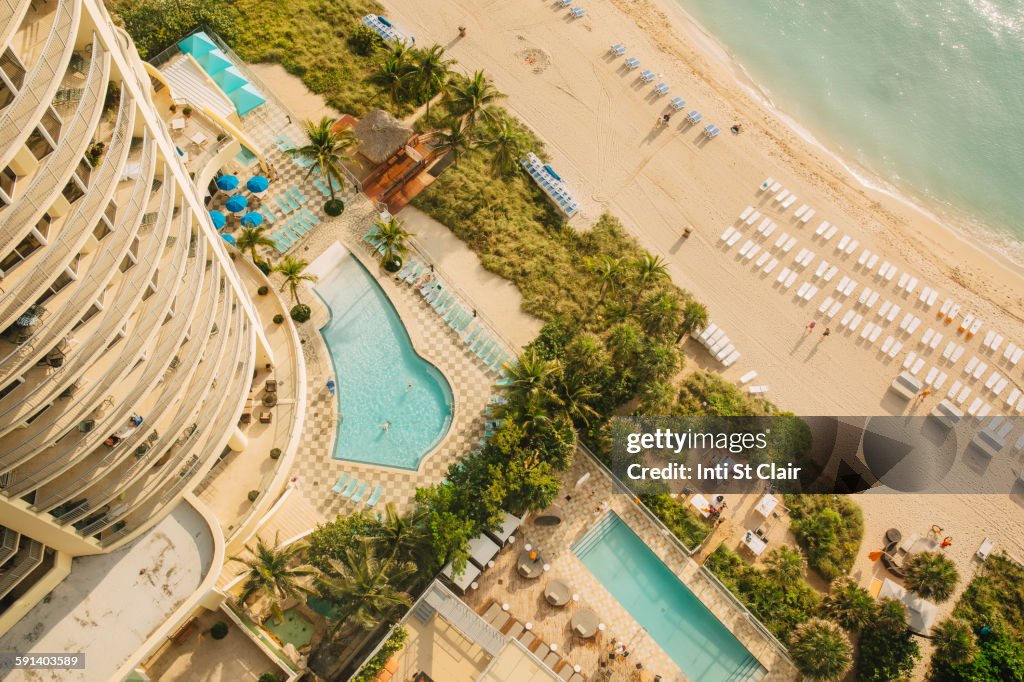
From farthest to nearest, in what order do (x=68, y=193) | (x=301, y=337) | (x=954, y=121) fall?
(x=954, y=121)
(x=301, y=337)
(x=68, y=193)

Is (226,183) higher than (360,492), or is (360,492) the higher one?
(226,183)

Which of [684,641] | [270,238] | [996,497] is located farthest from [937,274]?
[270,238]

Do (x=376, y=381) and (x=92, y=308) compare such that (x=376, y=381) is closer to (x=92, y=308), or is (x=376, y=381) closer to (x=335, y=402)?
(x=335, y=402)

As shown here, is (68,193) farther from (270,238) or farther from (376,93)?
(376,93)

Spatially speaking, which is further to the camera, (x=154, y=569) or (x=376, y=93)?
(x=376, y=93)

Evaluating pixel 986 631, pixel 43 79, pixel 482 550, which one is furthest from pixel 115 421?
pixel 986 631

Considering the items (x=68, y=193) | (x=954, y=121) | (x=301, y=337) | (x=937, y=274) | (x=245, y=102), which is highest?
(x=954, y=121)

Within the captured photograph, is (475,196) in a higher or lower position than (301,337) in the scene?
higher
